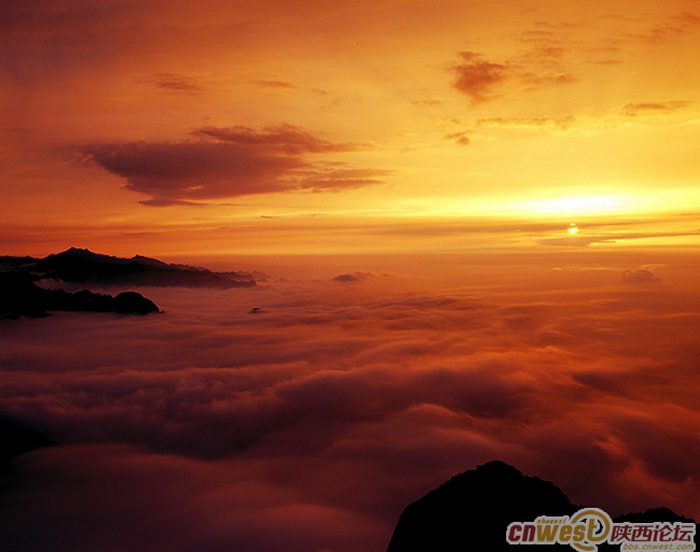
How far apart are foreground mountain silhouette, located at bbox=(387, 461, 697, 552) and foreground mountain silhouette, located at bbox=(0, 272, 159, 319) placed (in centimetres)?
15175

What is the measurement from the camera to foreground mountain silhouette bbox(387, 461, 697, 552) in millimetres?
16906

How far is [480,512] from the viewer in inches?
690

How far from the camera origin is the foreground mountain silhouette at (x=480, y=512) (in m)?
16.9

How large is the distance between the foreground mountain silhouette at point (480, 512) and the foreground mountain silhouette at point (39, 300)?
151753mm

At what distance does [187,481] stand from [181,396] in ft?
137

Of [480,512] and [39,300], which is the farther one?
[39,300]

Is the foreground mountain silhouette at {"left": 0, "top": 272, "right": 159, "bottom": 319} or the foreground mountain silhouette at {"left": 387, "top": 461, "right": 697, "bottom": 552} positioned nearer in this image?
the foreground mountain silhouette at {"left": 387, "top": 461, "right": 697, "bottom": 552}

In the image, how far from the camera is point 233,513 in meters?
56.6

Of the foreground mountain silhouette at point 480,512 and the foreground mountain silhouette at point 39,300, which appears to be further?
the foreground mountain silhouette at point 39,300

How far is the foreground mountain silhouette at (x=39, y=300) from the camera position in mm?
135125

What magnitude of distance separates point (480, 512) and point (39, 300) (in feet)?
536

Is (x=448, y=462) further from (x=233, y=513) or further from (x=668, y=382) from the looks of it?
(x=668, y=382)

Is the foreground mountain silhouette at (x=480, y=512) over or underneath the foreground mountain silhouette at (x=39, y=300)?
underneath

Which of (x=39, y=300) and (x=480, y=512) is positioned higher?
(x=39, y=300)
